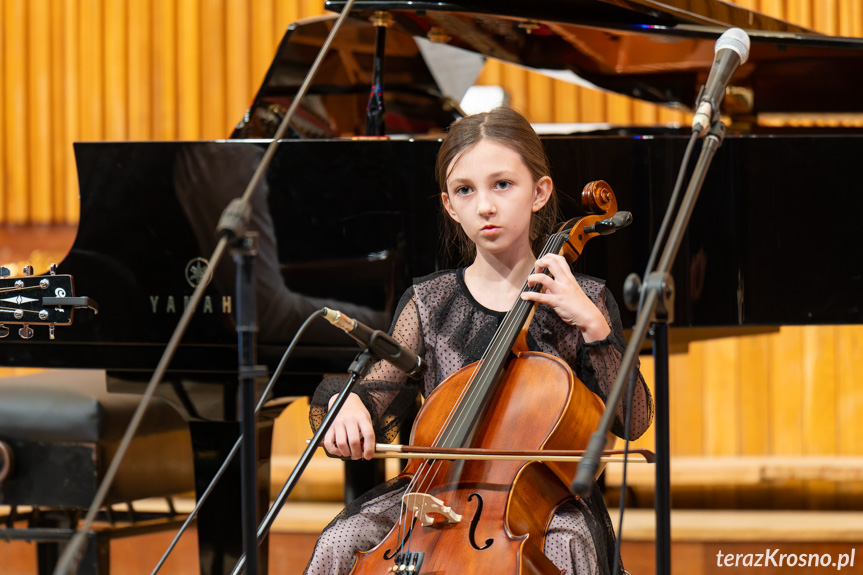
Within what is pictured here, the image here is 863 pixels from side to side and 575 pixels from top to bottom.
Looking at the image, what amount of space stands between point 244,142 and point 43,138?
2302mm

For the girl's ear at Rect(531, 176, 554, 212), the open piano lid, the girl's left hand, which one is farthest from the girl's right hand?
the open piano lid

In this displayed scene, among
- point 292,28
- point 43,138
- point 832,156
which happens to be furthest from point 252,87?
point 832,156

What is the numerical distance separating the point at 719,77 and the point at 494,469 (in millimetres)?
A: 595

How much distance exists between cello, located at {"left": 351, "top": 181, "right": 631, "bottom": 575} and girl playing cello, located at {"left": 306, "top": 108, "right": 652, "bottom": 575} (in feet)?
0.24

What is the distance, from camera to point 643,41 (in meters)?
2.35

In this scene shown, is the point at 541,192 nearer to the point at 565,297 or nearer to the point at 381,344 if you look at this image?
the point at 565,297

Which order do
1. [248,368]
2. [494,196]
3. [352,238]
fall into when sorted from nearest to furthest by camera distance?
[248,368]
[494,196]
[352,238]

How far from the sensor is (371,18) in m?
2.12

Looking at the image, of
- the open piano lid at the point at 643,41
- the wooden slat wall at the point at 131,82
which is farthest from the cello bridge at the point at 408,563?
the wooden slat wall at the point at 131,82

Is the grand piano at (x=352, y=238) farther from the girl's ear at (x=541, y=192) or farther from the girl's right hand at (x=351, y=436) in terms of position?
the girl's right hand at (x=351, y=436)

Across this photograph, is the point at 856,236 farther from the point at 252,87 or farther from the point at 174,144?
the point at 252,87

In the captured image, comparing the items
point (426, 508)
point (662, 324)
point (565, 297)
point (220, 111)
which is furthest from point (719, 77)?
point (220, 111)

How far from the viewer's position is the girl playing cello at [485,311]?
1.45 metres

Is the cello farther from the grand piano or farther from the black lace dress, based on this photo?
the grand piano
